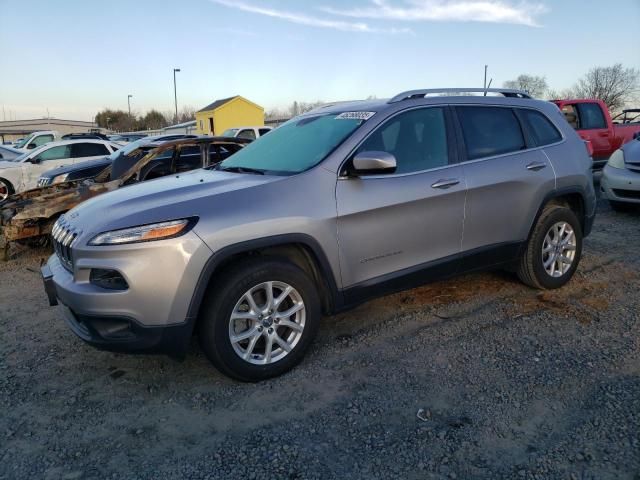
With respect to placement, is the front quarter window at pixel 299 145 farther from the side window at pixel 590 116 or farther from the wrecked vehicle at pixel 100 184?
the side window at pixel 590 116

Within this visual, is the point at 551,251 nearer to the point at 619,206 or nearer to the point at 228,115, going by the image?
the point at 619,206

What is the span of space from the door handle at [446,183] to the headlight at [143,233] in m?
1.87

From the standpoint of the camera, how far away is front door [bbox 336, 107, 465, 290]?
3.25 meters

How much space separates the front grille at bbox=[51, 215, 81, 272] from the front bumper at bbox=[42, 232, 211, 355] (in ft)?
0.59

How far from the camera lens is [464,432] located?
8.30 feet

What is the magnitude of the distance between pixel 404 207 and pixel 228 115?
119 ft

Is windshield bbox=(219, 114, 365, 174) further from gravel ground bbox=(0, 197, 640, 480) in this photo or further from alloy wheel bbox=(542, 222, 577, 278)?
alloy wheel bbox=(542, 222, 577, 278)

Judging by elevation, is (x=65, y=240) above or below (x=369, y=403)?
above

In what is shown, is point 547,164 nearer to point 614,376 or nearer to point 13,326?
point 614,376

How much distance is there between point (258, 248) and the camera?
9.70 feet

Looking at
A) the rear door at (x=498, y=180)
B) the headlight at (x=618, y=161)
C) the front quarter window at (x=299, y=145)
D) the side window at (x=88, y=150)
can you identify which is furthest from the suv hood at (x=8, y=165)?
the headlight at (x=618, y=161)

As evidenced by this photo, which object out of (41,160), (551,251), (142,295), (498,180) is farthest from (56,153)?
(551,251)

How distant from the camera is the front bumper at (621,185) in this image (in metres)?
7.49

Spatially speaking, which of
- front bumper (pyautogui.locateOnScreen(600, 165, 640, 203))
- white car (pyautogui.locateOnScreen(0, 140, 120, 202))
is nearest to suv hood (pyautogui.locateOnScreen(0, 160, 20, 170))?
white car (pyautogui.locateOnScreen(0, 140, 120, 202))
